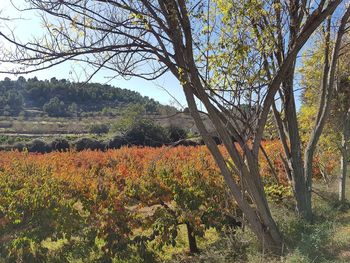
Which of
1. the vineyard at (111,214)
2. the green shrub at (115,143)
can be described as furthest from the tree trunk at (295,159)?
the green shrub at (115,143)

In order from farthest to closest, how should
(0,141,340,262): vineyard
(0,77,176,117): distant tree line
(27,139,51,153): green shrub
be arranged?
(0,77,176,117): distant tree line, (27,139,51,153): green shrub, (0,141,340,262): vineyard

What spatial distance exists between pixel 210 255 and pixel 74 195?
3.09 meters

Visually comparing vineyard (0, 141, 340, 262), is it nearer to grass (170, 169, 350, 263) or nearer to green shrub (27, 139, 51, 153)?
grass (170, 169, 350, 263)

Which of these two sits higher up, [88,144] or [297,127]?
[297,127]

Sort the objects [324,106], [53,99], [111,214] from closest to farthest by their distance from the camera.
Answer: [324,106], [111,214], [53,99]

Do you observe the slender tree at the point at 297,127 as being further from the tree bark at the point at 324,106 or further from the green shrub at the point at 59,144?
the green shrub at the point at 59,144

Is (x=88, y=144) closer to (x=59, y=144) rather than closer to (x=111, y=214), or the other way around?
(x=59, y=144)

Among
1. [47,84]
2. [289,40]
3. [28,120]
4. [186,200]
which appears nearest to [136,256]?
[186,200]

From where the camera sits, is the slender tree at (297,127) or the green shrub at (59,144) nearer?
the slender tree at (297,127)

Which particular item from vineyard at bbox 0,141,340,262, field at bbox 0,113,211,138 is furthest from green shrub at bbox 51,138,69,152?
field at bbox 0,113,211,138

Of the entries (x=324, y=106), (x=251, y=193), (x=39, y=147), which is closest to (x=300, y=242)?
(x=251, y=193)

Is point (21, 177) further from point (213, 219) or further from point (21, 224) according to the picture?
point (213, 219)

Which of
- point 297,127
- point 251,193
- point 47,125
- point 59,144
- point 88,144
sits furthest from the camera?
point 47,125

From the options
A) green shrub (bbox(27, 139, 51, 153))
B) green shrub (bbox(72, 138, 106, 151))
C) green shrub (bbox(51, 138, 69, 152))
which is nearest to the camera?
green shrub (bbox(72, 138, 106, 151))
